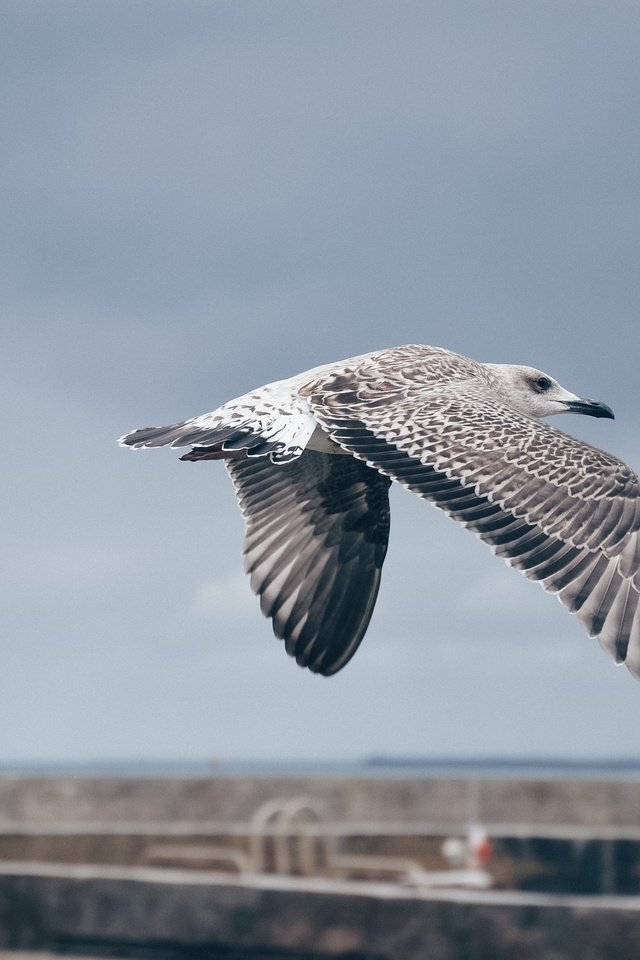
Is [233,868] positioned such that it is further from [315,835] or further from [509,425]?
[509,425]

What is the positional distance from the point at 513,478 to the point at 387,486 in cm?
135

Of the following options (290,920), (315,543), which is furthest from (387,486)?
(290,920)

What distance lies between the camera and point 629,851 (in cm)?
1119

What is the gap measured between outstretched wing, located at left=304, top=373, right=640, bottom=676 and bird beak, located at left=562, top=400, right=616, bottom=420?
105cm

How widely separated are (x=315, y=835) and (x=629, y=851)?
233cm

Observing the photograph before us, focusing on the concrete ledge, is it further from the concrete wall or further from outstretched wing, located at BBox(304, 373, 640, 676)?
the concrete wall

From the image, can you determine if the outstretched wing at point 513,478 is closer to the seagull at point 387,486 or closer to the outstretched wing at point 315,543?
the seagull at point 387,486

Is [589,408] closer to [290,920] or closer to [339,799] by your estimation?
[290,920]

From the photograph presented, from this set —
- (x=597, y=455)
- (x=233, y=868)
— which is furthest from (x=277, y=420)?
(x=233, y=868)

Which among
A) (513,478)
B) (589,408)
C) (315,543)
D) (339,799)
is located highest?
(589,408)

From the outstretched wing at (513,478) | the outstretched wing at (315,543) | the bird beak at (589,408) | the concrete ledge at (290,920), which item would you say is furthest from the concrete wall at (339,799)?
the outstretched wing at (513,478)

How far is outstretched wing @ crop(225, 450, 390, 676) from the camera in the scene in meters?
6.30

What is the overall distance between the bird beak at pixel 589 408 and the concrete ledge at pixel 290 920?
266cm

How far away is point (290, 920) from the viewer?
879cm
